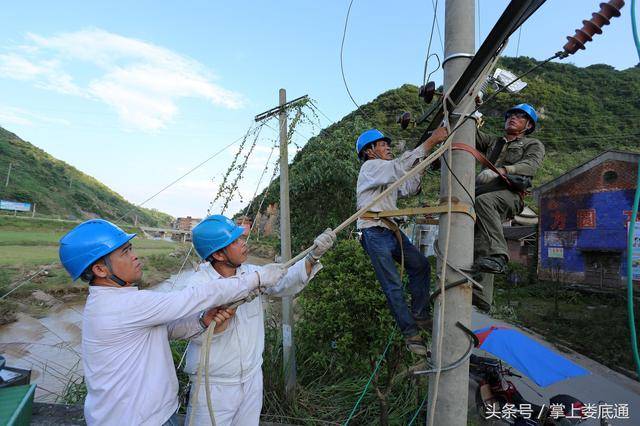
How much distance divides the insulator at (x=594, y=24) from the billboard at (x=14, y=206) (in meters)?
60.0

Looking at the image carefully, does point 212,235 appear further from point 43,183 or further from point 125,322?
point 43,183

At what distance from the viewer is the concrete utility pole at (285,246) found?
4.59 meters

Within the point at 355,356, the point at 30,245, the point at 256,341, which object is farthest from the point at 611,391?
the point at 30,245

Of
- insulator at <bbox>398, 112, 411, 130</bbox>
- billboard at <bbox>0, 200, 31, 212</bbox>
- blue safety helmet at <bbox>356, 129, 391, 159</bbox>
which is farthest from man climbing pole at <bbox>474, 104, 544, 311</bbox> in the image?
Result: billboard at <bbox>0, 200, 31, 212</bbox>

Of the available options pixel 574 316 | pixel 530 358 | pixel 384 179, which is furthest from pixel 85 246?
pixel 574 316

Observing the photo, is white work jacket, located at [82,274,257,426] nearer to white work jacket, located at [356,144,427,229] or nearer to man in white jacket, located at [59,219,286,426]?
man in white jacket, located at [59,219,286,426]

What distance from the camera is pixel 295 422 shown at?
4.32 meters

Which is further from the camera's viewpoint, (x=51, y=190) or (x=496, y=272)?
(x=51, y=190)

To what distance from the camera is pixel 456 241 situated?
6.74 ft

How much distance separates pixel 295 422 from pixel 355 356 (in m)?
1.10

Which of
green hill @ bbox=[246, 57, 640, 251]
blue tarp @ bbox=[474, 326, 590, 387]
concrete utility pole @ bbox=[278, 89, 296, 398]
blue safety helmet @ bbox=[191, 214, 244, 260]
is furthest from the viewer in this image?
green hill @ bbox=[246, 57, 640, 251]

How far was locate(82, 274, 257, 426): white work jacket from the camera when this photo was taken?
6.11 ft

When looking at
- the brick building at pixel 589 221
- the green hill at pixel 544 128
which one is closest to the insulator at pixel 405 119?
the green hill at pixel 544 128

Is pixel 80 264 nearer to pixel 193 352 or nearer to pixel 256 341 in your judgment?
pixel 193 352
